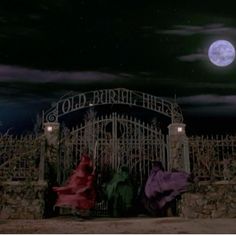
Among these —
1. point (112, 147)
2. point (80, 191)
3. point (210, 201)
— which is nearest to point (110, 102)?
point (112, 147)

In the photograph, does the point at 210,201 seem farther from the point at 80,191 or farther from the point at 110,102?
the point at 110,102

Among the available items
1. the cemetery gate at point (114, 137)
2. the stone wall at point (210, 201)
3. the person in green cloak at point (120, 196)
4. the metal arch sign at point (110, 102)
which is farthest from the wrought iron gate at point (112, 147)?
the stone wall at point (210, 201)

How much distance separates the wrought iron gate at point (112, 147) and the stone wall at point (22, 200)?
536mm

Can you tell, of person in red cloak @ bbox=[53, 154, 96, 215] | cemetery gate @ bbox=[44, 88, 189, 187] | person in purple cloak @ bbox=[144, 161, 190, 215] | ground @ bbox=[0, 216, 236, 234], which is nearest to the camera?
ground @ bbox=[0, 216, 236, 234]

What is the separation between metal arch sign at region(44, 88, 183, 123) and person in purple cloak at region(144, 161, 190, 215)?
36.4 inches

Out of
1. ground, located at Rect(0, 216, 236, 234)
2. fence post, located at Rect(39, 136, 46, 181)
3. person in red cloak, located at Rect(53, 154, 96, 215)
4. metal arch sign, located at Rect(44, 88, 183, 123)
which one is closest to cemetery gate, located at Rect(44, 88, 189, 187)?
metal arch sign, located at Rect(44, 88, 183, 123)

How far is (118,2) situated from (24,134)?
2.03 m

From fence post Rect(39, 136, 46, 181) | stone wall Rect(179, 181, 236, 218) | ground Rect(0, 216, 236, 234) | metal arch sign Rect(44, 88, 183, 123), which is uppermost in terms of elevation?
metal arch sign Rect(44, 88, 183, 123)

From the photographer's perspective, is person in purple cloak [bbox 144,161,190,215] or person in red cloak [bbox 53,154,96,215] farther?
person in purple cloak [bbox 144,161,190,215]

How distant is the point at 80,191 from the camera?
15.1ft

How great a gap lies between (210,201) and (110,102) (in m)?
1.88

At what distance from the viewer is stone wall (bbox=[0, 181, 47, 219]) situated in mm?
4637

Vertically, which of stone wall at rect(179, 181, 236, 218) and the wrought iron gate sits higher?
the wrought iron gate

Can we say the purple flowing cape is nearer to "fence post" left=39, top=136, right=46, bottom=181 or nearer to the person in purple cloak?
the person in purple cloak
